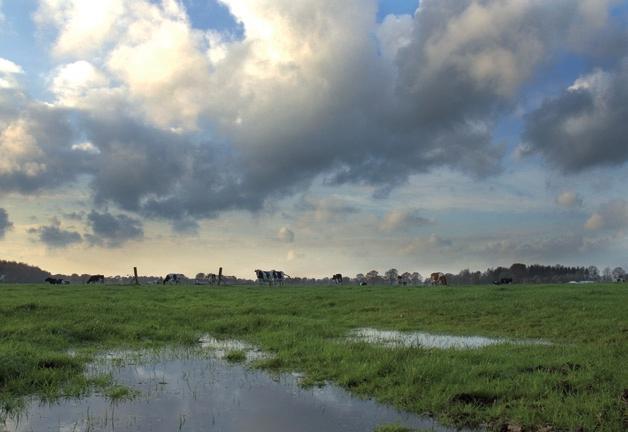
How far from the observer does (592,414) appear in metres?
9.11

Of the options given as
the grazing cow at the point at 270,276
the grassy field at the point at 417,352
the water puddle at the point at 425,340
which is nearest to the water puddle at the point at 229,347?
the grassy field at the point at 417,352

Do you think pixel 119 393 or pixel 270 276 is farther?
pixel 270 276

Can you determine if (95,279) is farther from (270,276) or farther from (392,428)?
(392,428)

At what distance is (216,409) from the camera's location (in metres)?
10.2

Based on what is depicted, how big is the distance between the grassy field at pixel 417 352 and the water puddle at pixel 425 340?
99 centimetres

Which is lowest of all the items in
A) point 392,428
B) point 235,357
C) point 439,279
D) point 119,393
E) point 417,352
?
point 392,428

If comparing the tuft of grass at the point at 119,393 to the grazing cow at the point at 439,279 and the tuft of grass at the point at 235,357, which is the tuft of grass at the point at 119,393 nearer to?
the tuft of grass at the point at 235,357

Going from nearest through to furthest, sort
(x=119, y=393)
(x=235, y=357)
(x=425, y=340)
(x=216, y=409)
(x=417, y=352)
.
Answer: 1. (x=216, y=409)
2. (x=119, y=393)
3. (x=417, y=352)
4. (x=235, y=357)
5. (x=425, y=340)

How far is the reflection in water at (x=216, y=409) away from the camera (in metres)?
9.14

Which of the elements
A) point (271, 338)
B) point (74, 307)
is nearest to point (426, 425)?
point (271, 338)

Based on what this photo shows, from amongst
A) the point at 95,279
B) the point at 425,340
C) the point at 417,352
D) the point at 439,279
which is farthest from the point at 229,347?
the point at 95,279

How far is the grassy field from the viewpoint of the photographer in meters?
10.0

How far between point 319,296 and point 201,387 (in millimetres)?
26114

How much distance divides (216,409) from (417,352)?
6.56 metres
